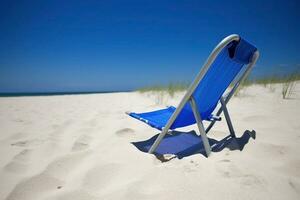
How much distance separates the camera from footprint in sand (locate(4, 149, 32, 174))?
155cm

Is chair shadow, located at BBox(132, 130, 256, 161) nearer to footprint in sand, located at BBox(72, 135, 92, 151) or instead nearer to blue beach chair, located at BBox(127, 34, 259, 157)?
blue beach chair, located at BBox(127, 34, 259, 157)

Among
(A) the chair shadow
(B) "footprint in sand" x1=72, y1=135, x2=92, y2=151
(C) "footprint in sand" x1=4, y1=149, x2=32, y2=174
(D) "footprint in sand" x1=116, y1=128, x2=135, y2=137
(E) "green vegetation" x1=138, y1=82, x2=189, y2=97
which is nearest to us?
(C) "footprint in sand" x1=4, y1=149, x2=32, y2=174

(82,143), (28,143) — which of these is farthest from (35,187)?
(28,143)

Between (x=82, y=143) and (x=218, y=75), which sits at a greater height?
(x=218, y=75)

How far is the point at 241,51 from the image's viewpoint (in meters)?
1.73

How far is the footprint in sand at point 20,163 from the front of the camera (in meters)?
1.55

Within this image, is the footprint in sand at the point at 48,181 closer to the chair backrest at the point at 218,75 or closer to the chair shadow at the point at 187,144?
the chair shadow at the point at 187,144

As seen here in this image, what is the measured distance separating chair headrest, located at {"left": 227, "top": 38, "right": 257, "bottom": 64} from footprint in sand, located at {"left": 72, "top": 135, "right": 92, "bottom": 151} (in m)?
1.67

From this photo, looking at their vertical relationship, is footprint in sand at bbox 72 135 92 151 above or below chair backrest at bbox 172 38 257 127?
below

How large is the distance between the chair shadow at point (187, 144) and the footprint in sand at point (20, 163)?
1008mm

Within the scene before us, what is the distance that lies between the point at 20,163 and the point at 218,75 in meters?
1.86

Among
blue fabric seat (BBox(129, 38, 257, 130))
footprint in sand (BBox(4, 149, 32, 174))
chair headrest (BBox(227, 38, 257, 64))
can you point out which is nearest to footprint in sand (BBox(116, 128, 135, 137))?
blue fabric seat (BBox(129, 38, 257, 130))

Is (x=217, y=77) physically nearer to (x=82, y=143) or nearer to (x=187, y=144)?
(x=187, y=144)

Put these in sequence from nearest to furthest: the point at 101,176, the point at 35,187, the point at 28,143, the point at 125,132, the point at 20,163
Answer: the point at 35,187 → the point at 101,176 → the point at 20,163 → the point at 28,143 → the point at 125,132
